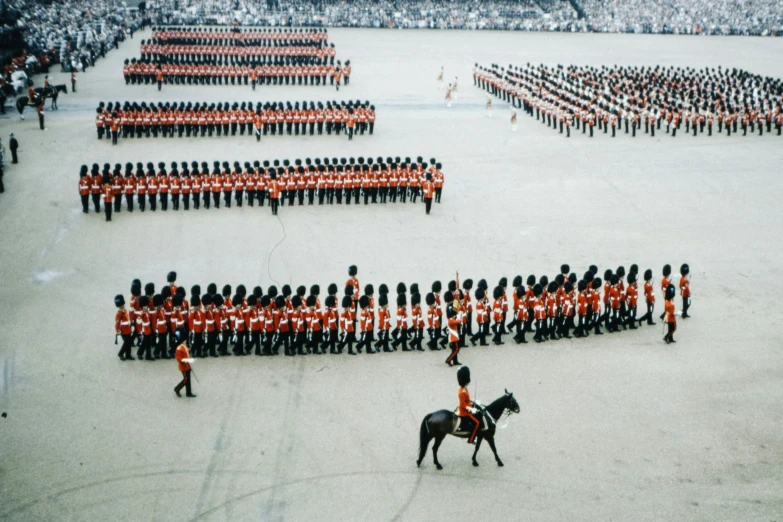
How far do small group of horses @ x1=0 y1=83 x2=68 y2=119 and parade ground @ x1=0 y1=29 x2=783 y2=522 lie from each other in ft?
4.98

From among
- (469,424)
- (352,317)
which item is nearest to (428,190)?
(352,317)

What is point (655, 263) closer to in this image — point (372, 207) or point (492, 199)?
point (492, 199)

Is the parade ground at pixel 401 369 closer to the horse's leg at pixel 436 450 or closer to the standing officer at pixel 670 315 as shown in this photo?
the horse's leg at pixel 436 450

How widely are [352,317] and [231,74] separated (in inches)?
819

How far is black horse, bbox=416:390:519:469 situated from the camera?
8.18 metres

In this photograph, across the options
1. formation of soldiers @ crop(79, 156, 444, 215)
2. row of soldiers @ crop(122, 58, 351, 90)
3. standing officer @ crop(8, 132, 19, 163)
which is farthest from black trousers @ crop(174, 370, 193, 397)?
row of soldiers @ crop(122, 58, 351, 90)

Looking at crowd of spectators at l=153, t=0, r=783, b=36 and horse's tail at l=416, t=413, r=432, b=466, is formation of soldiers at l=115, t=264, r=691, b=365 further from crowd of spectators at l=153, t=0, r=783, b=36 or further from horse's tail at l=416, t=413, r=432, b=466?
crowd of spectators at l=153, t=0, r=783, b=36

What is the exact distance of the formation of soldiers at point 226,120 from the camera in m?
21.5

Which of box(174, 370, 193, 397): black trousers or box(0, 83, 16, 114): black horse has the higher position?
box(0, 83, 16, 114): black horse

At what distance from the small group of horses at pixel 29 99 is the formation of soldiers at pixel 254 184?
25.1 feet

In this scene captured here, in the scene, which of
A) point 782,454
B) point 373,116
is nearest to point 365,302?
point 782,454

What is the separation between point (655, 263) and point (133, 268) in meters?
9.55

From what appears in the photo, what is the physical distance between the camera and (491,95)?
1161 inches

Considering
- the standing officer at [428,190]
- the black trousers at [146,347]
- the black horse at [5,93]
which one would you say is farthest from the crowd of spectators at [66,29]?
the black trousers at [146,347]
